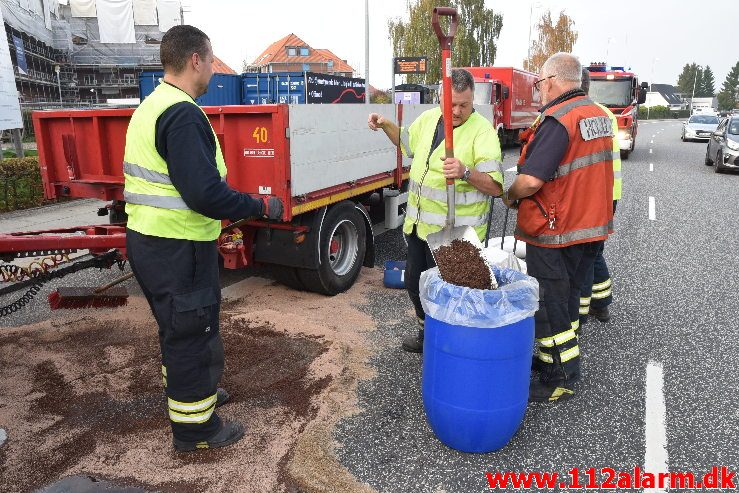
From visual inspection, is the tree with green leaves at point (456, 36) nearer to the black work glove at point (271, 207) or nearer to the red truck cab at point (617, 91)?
the red truck cab at point (617, 91)

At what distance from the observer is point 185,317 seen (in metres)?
2.90

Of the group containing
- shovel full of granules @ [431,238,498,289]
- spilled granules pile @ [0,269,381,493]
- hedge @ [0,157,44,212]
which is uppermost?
shovel full of granules @ [431,238,498,289]

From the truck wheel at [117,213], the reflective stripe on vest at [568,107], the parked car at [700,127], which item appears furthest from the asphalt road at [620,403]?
the parked car at [700,127]

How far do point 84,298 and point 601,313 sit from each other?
4.49 meters

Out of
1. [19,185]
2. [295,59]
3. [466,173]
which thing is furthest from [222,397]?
[295,59]

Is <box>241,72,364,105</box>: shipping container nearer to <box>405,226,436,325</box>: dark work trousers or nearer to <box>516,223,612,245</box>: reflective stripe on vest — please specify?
<box>405,226,436,325</box>: dark work trousers

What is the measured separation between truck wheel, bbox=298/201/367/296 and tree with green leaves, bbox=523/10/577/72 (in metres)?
45.6

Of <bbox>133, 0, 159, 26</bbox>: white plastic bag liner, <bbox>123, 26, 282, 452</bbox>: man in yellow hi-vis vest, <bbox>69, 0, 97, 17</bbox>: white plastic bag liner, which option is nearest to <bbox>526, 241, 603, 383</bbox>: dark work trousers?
<bbox>123, 26, 282, 452</bbox>: man in yellow hi-vis vest

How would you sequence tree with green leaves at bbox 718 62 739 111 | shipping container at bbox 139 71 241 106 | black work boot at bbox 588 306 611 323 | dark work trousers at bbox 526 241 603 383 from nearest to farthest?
1. dark work trousers at bbox 526 241 603 383
2. black work boot at bbox 588 306 611 323
3. shipping container at bbox 139 71 241 106
4. tree with green leaves at bbox 718 62 739 111

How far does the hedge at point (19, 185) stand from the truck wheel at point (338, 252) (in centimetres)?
689

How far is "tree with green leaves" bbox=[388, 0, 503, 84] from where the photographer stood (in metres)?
36.8

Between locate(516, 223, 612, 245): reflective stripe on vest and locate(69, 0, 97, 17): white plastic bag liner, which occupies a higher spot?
locate(69, 0, 97, 17): white plastic bag liner

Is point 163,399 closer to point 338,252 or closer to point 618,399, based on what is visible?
point 338,252

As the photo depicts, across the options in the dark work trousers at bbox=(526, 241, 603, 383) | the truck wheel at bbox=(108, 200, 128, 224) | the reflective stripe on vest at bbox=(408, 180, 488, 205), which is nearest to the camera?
the dark work trousers at bbox=(526, 241, 603, 383)
